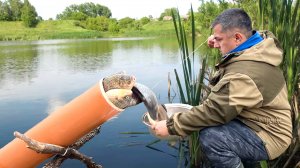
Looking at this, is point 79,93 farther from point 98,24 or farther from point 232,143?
point 98,24

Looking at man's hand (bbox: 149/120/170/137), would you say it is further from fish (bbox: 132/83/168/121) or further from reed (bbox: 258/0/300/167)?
reed (bbox: 258/0/300/167)

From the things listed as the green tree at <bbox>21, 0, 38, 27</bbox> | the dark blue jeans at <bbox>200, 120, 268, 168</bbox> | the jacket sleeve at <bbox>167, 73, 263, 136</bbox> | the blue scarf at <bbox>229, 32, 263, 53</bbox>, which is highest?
the green tree at <bbox>21, 0, 38, 27</bbox>

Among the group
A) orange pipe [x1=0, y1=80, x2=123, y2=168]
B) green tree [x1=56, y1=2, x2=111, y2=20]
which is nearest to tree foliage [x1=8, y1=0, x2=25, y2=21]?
green tree [x1=56, y1=2, x2=111, y2=20]

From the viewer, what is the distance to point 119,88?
2.52m

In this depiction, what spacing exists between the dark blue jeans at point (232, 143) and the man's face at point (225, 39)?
0.55 m

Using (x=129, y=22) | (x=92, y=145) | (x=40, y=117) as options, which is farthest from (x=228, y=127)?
(x=129, y=22)

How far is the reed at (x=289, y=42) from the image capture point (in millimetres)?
3121

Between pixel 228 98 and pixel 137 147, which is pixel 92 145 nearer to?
pixel 137 147

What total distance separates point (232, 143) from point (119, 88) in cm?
90

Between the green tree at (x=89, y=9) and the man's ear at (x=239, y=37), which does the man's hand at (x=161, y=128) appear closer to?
the man's ear at (x=239, y=37)

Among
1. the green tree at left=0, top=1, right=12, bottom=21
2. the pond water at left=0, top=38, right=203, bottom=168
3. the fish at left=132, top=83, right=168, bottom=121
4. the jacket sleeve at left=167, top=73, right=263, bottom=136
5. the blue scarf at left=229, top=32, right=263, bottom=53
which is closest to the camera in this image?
the jacket sleeve at left=167, top=73, right=263, bottom=136

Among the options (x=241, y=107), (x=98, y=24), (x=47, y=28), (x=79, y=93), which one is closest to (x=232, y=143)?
(x=241, y=107)

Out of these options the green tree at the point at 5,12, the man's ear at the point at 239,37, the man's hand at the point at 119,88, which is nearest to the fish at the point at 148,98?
the man's hand at the point at 119,88

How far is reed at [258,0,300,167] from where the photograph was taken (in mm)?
3121
